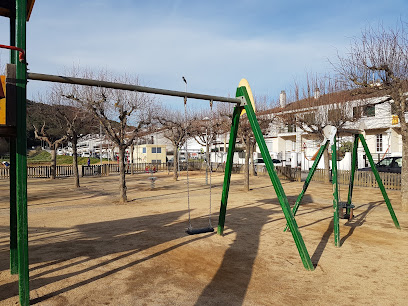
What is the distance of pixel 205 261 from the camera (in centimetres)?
538

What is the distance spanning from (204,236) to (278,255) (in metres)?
1.86

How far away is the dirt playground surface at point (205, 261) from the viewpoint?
407 cm

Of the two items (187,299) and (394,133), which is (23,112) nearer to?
(187,299)

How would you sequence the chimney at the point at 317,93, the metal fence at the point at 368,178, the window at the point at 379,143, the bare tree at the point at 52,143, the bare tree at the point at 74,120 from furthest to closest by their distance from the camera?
1. the window at the point at 379,143
2. the bare tree at the point at 52,143
3. the chimney at the point at 317,93
4. the bare tree at the point at 74,120
5. the metal fence at the point at 368,178

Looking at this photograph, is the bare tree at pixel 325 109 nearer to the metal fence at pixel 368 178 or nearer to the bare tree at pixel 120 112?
the metal fence at pixel 368 178

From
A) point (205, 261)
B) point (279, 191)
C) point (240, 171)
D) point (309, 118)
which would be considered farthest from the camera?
point (240, 171)

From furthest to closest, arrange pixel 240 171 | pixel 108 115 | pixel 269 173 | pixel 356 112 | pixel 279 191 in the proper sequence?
1. pixel 240 171
2. pixel 356 112
3. pixel 108 115
4. pixel 269 173
5. pixel 279 191

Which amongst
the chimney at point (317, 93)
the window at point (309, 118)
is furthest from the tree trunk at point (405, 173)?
the chimney at point (317, 93)

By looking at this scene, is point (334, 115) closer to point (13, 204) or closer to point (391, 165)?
point (391, 165)

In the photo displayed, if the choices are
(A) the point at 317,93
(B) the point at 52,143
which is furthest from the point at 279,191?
(B) the point at 52,143

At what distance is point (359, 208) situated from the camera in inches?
437

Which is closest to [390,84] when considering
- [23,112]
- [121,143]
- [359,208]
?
[359,208]

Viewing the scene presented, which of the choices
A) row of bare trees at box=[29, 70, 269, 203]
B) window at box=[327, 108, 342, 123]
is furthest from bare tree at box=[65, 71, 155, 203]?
window at box=[327, 108, 342, 123]

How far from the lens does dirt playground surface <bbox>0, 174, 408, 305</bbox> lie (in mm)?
4074
